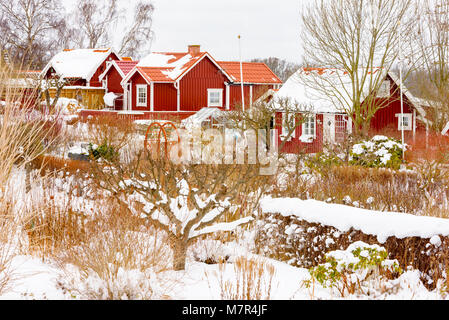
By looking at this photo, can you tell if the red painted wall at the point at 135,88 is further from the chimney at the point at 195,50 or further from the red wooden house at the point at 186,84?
the chimney at the point at 195,50

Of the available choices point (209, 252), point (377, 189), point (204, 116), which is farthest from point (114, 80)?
point (209, 252)

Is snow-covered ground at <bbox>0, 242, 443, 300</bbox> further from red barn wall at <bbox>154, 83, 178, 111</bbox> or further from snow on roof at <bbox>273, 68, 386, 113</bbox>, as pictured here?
red barn wall at <bbox>154, 83, 178, 111</bbox>

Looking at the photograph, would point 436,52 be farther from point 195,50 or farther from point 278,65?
point 278,65

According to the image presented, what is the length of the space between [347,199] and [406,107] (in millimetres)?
17361

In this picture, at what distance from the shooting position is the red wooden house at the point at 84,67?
4000 cm

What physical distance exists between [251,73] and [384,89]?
9868 millimetres

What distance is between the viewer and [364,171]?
1270cm

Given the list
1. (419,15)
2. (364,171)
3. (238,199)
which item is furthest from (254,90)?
(238,199)

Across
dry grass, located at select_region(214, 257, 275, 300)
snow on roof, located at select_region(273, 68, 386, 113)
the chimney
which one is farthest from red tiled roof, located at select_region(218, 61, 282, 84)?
dry grass, located at select_region(214, 257, 275, 300)

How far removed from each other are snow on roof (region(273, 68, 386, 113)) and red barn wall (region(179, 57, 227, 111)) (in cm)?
721

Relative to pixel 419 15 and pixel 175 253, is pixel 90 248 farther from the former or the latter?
pixel 419 15

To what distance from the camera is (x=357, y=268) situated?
5750mm

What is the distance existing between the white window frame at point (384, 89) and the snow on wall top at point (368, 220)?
17.5 metres
